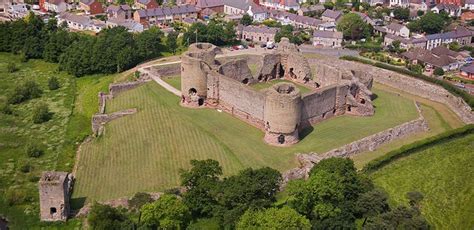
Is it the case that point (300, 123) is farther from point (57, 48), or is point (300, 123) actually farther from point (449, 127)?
point (57, 48)

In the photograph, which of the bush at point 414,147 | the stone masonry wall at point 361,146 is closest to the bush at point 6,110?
the stone masonry wall at point 361,146

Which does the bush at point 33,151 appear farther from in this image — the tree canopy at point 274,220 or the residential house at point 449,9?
the residential house at point 449,9

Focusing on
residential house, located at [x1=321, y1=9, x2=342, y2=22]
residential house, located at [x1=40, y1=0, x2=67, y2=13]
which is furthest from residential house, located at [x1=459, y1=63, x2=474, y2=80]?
residential house, located at [x1=40, y1=0, x2=67, y2=13]

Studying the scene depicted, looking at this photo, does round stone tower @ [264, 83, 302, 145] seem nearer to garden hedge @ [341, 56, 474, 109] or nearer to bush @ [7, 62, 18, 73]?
garden hedge @ [341, 56, 474, 109]

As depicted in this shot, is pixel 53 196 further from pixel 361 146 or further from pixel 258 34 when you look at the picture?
pixel 258 34

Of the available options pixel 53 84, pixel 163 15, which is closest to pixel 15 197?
pixel 53 84

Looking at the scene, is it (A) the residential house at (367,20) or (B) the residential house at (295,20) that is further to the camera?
(A) the residential house at (367,20)
